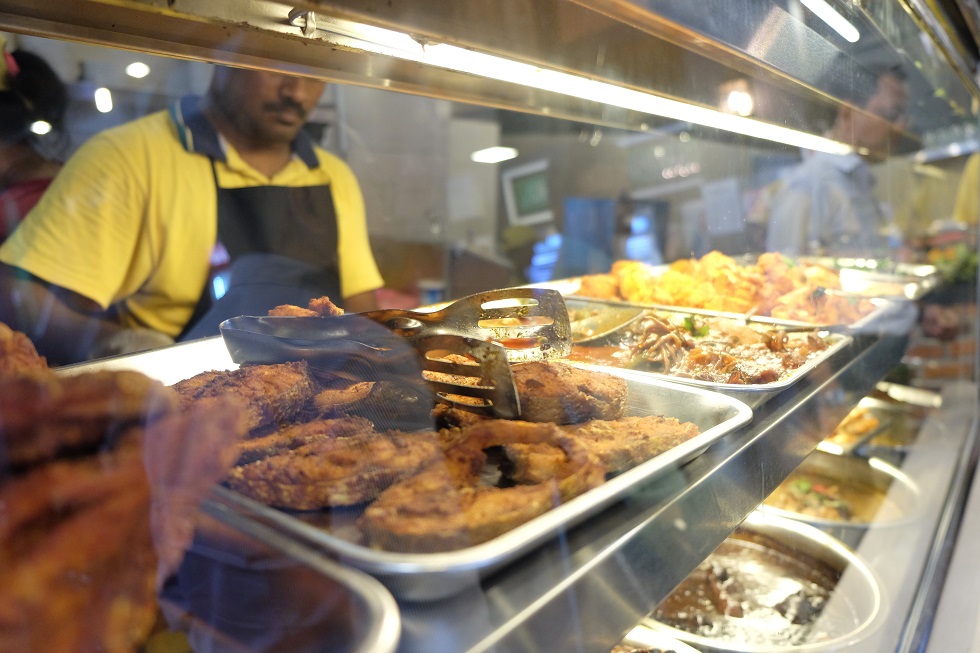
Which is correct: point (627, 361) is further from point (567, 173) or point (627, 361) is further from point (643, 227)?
point (567, 173)

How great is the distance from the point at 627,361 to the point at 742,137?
1.14 m

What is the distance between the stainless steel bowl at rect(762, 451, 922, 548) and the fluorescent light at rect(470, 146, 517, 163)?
3602 millimetres

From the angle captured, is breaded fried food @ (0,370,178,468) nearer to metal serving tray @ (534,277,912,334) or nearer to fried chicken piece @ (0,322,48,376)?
fried chicken piece @ (0,322,48,376)

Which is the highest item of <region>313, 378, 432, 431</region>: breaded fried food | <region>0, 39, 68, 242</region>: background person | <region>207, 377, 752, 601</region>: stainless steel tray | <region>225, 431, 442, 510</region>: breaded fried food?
<region>0, 39, 68, 242</region>: background person

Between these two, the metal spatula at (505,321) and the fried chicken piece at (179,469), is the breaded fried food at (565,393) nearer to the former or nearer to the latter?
the metal spatula at (505,321)

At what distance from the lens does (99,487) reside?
1.60 feet

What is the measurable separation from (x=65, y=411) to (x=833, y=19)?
1.82m

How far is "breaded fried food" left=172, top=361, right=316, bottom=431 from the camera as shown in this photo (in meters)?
0.87

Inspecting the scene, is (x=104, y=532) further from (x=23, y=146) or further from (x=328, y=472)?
(x=23, y=146)

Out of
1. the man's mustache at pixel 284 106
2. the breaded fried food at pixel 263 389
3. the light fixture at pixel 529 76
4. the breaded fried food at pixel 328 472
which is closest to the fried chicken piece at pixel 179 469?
the breaded fried food at pixel 328 472

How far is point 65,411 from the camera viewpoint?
1.68 feet

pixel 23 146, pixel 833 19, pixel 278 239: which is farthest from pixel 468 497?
pixel 23 146

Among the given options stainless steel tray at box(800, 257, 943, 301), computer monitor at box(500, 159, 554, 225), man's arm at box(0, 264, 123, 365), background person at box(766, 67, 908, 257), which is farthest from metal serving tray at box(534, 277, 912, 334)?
computer monitor at box(500, 159, 554, 225)

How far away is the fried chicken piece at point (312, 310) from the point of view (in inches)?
44.5
